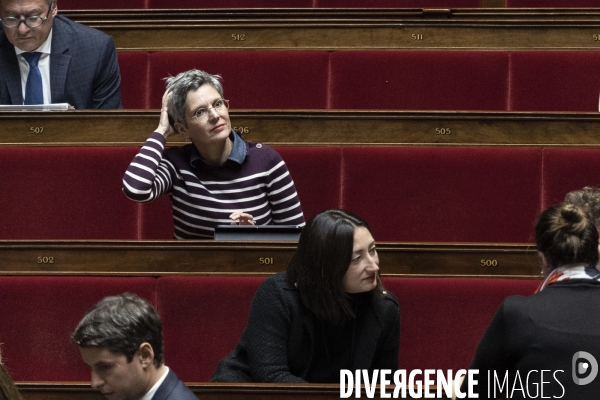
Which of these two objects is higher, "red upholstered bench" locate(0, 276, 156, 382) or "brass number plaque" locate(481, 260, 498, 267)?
"brass number plaque" locate(481, 260, 498, 267)

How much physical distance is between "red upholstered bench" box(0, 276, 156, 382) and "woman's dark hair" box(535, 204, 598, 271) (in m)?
0.33

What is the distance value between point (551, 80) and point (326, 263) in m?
0.46

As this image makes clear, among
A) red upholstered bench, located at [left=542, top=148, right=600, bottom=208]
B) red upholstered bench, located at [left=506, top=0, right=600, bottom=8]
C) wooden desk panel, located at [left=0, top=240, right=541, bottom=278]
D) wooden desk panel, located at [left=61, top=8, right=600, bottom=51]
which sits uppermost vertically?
red upholstered bench, located at [left=506, top=0, right=600, bottom=8]

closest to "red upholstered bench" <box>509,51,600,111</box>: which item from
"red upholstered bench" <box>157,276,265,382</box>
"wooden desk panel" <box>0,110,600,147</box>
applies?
"wooden desk panel" <box>0,110,600,147</box>

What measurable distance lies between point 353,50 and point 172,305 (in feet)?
1.24

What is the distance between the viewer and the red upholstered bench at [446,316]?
713 millimetres

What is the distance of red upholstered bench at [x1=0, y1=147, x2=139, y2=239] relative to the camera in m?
0.85

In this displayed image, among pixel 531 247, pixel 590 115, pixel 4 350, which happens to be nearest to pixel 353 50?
pixel 590 115

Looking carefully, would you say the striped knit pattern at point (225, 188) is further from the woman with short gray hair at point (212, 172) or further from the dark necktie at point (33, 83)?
the dark necktie at point (33, 83)

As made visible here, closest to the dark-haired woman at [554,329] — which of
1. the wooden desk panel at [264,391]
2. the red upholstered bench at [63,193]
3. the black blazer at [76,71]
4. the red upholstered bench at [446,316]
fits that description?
the wooden desk panel at [264,391]

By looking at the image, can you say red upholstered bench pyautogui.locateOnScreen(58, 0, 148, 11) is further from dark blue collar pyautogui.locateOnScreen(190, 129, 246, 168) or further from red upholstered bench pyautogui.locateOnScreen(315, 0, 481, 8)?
dark blue collar pyautogui.locateOnScreen(190, 129, 246, 168)

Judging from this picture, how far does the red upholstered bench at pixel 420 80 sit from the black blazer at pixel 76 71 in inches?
8.2

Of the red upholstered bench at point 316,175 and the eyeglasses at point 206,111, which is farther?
the red upholstered bench at point 316,175

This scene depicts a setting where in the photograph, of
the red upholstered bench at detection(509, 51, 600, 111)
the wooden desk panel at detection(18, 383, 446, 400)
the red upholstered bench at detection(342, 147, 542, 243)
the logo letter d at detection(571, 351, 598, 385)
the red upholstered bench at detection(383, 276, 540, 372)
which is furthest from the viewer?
the red upholstered bench at detection(509, 51, 600, 111)
